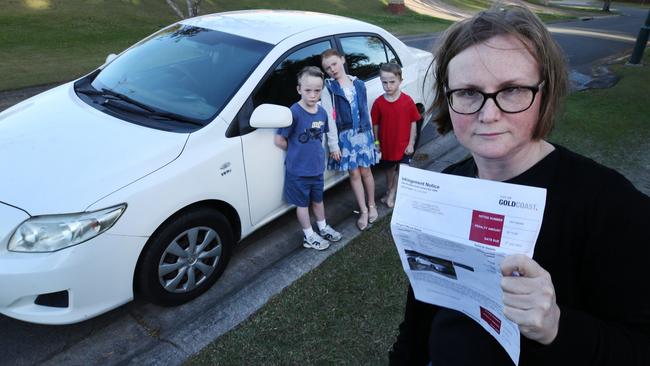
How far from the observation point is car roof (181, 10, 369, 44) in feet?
11.3

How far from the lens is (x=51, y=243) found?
7.38 ft

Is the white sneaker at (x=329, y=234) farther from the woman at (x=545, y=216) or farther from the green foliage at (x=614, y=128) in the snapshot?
the green foliage at (x=614, y=128)

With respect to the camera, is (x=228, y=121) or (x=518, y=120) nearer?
(x=518, y=120)

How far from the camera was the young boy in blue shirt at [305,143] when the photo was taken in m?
3.13

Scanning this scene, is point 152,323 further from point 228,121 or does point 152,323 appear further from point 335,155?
point 335,155

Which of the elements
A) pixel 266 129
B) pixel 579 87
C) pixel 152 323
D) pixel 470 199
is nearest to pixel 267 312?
pixel 152 323

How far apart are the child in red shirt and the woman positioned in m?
2.47

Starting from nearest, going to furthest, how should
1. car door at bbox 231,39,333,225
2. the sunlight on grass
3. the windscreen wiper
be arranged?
the windscreen wiper, car door at bbox 231,39,333,225, the sunlight on grass

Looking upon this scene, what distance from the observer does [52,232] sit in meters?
2.24

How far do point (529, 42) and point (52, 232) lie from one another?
2349 mm

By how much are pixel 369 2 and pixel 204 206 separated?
26.4 m

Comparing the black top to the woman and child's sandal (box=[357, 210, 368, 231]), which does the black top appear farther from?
child's sandal (box=[357, 210, 368, 231])

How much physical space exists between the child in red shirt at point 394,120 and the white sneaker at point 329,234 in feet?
3.05

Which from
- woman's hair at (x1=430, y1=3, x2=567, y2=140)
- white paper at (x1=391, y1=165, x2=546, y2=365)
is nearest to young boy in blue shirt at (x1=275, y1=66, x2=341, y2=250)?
woman's hair at (x1=430, y1=3, x2=567, y2=140)
